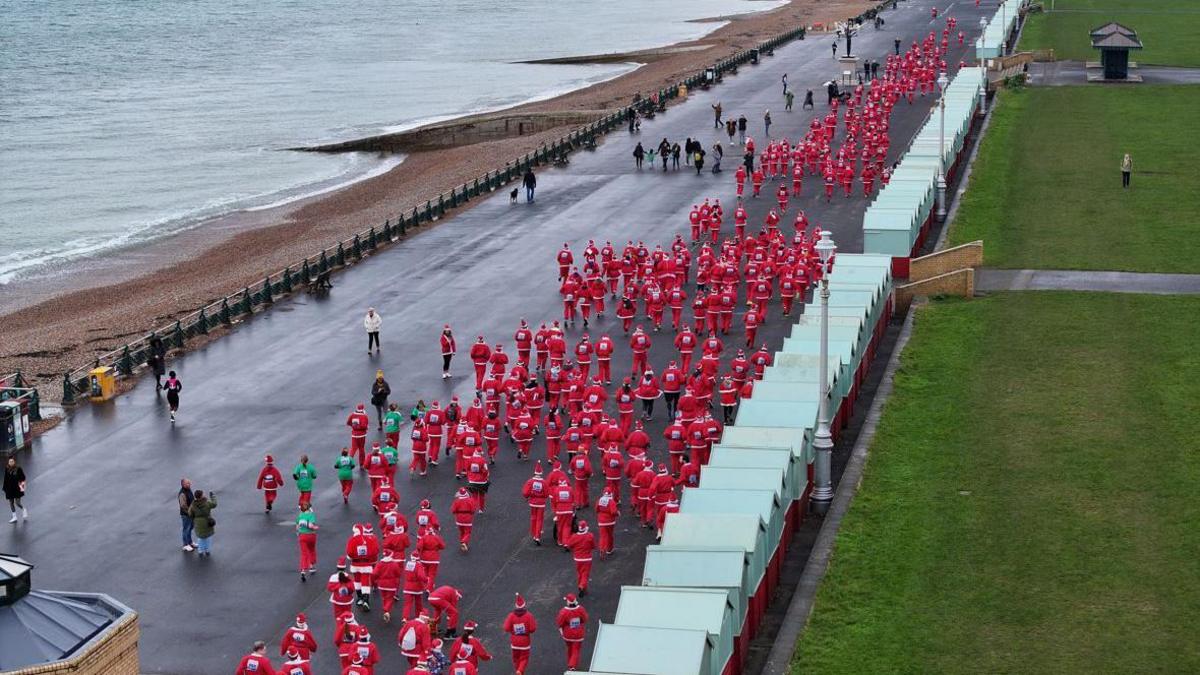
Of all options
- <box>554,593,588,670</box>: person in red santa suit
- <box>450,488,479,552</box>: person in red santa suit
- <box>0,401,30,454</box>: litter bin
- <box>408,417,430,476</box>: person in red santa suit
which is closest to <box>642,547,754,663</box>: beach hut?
<box>554,593,588,670</box>: person in red santa suit

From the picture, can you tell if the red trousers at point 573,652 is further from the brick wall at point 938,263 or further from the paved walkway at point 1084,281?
the brick wall at point 938,263

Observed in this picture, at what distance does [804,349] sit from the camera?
34938mm

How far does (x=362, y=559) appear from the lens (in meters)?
25.1

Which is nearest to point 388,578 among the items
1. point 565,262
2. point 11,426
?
point 11,426

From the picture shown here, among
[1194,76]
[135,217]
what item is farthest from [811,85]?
[135,217]

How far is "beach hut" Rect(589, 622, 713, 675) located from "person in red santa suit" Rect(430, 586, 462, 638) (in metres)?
3.36

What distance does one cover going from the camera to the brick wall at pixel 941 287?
43.8 metres

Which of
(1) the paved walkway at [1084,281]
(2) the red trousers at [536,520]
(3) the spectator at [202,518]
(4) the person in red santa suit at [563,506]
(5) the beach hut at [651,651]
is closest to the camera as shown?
(5) the beach hut at [651,651]

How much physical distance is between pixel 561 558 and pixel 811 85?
75.7 metres

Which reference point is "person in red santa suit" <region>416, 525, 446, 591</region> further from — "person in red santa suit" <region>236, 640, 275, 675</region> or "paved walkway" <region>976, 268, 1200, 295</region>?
"paved walkway" <region>976, 268, 1200, 295</region>

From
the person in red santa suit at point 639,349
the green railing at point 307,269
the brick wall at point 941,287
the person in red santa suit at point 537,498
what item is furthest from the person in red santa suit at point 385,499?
the brick wall at point 941,287

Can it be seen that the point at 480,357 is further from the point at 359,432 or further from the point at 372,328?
the point at 359,432

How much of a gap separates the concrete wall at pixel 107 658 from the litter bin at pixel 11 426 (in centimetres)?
1948

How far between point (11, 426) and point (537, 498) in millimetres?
13670
